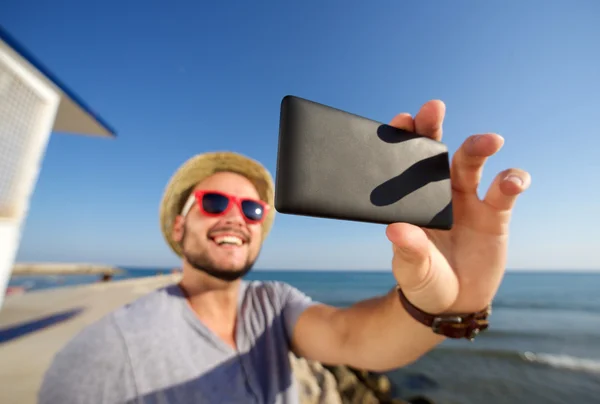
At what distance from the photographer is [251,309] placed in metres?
2.20

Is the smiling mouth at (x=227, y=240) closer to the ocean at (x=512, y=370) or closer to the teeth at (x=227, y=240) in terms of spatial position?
the teeth at (x=227, y=240)

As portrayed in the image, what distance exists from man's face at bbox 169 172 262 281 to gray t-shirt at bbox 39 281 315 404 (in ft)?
1.08

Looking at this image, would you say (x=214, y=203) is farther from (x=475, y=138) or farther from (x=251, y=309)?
(x=475, y=138)

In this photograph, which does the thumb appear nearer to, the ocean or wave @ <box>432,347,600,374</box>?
the ocean

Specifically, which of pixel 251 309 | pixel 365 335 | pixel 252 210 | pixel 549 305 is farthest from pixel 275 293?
pixel 549 305

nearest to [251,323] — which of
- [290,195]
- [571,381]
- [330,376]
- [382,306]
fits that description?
[382,306]

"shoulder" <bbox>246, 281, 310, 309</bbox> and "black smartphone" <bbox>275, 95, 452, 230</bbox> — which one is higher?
"black smartphone" <bbox>275, 95, 452, 230</bbox>

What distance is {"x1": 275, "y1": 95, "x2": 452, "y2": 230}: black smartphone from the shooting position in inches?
33.1

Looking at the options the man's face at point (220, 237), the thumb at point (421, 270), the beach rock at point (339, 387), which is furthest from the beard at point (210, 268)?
the beach rock at point (339, 387)

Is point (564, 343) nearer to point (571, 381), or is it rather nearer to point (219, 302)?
point (571, 381)

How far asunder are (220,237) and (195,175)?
707 millimetres

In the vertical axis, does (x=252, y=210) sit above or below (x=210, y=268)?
above

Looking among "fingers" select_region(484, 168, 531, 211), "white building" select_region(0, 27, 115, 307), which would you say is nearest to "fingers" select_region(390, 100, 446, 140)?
"fingers" select_region(484, 168, 531, 211)

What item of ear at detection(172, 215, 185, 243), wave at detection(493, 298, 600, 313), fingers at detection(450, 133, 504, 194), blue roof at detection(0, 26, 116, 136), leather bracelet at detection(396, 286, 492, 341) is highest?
blue roof at detection(0, 26, 116, 136)
